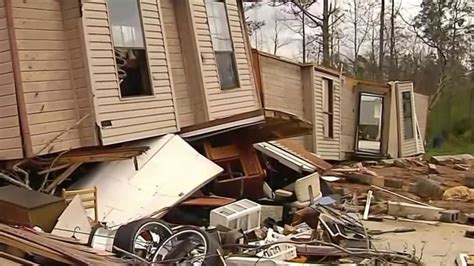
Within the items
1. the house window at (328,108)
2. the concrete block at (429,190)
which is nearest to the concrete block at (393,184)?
the concrete block at (429,190)

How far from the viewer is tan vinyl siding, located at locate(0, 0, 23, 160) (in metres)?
7.07

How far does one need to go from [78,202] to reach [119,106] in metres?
1.91

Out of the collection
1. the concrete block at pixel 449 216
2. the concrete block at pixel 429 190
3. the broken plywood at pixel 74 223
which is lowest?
the concrete block at pixel 429 190

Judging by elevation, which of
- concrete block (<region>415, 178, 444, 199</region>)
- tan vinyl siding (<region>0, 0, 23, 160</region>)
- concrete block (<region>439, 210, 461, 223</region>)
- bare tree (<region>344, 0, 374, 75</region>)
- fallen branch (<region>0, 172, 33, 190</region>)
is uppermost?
bare tree (<region>344, 0, 374, 75</region>)

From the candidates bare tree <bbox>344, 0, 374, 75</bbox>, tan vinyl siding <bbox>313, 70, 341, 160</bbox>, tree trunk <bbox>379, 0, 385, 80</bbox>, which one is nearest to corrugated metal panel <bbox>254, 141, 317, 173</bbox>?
tan vinyl siding <bbox>313, 70, 341, 160</bbox>

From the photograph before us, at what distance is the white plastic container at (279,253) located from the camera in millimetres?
6098

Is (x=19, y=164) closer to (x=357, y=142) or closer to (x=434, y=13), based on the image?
(x=357, y=142)

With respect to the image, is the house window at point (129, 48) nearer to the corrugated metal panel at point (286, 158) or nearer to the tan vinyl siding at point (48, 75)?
the tan vinyl siding at point (48, 75)

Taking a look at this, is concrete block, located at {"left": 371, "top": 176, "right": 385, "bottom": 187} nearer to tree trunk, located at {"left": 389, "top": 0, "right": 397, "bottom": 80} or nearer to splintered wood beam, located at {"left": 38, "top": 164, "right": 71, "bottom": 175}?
splintered wood beam, located at {"left": 38, "top": 164, "right": 71, "bottom": 175}

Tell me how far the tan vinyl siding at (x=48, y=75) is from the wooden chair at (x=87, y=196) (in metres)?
0.60

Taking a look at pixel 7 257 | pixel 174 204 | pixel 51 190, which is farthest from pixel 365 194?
pixel 7 257

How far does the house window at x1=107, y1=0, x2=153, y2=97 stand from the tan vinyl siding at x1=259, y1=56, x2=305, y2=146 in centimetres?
523

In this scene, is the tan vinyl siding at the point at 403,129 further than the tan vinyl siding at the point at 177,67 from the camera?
Yes

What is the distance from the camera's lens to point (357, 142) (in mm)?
17781
